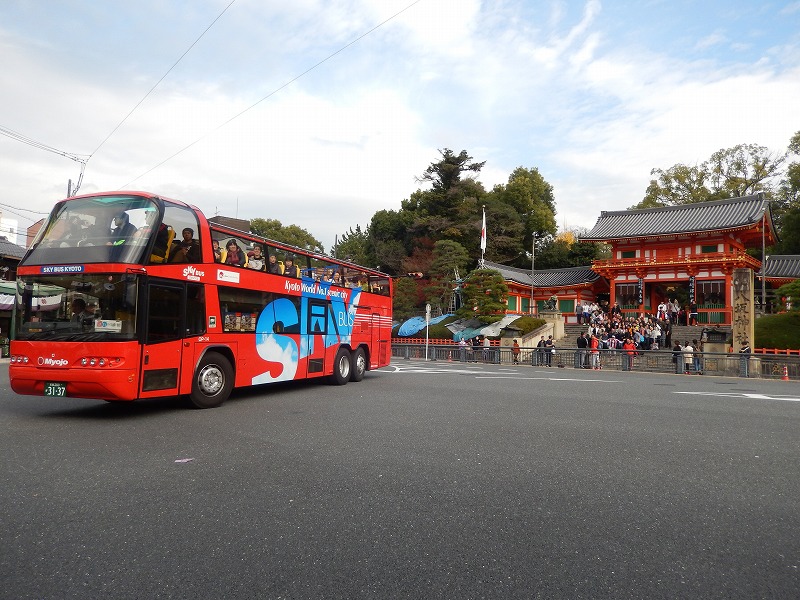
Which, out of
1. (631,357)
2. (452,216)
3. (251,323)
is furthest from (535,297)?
(251,323)

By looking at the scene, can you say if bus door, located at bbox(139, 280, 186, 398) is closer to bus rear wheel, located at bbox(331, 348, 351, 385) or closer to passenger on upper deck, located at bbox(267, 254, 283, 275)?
passenger on upper deck, located at bbox(267, 254, 283, 275)

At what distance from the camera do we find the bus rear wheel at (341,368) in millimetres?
14328

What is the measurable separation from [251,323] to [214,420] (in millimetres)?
2943

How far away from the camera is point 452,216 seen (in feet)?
156

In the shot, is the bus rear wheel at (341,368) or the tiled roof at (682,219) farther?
the tiled roof at (682,219)

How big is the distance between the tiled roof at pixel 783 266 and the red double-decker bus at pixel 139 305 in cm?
4165

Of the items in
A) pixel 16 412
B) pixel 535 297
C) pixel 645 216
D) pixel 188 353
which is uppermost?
pixel 645 216

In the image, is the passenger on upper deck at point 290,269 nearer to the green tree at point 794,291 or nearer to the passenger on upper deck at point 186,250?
the passenger on upper deck at point 186,250

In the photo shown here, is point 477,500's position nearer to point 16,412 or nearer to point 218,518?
point 218,518

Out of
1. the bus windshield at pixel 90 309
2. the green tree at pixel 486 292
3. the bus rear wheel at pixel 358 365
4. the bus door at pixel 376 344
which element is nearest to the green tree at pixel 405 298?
the green tree at pixel 486 292

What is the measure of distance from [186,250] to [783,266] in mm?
45193

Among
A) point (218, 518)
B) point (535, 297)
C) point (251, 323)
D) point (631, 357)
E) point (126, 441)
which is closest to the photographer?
point (218, 518)

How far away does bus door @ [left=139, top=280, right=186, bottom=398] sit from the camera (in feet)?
28.3

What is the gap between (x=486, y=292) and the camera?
35.9 m
